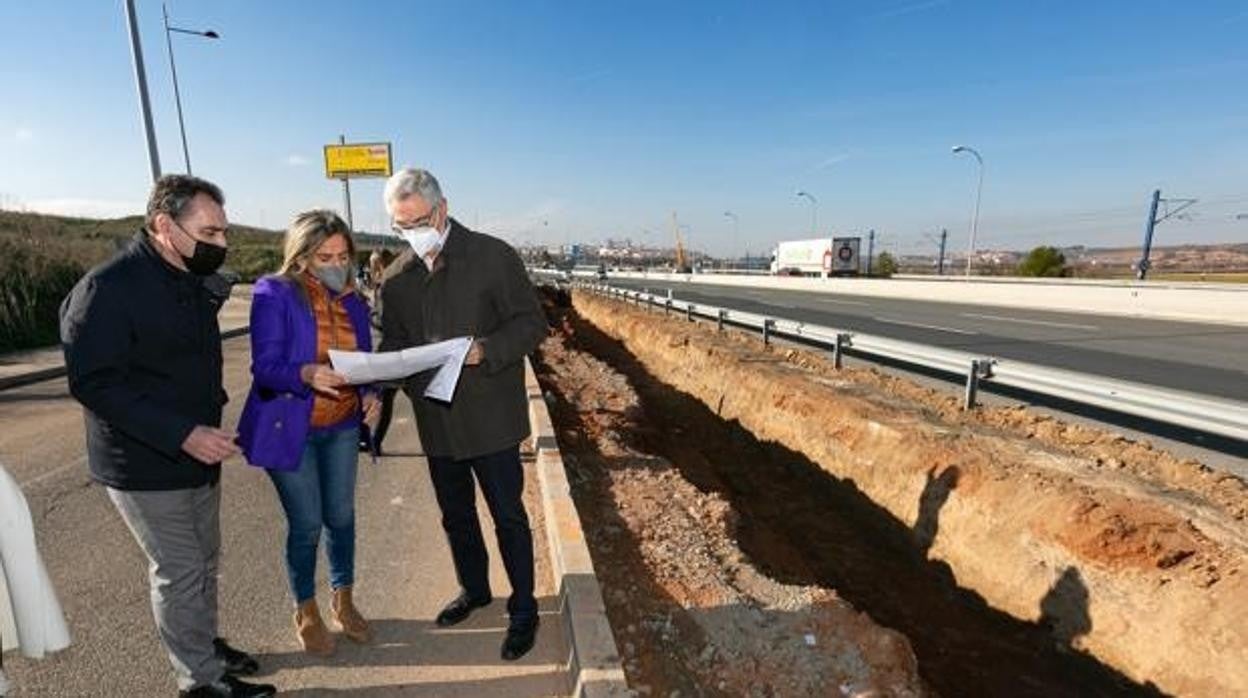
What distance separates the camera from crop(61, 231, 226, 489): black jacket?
7.65 feet

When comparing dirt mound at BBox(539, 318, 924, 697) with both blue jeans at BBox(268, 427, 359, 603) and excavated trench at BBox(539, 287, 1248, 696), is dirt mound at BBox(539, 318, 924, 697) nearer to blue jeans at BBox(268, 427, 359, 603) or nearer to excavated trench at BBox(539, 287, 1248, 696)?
excavated trench at BBox(539, 287, 1248, 696)

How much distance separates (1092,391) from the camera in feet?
20.4

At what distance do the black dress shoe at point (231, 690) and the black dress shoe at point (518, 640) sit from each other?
104 centimetres

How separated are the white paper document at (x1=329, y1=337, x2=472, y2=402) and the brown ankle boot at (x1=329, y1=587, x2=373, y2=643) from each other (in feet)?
4.04

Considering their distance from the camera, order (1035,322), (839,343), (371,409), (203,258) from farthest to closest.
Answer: (1035,322)
(839,343)
(371,409)
(203,258)

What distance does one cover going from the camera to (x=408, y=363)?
292 cm

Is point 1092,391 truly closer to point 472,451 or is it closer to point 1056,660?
point 1056,660

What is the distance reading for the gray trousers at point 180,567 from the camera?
8.49ft

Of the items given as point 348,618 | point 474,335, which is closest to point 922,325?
point 474,335

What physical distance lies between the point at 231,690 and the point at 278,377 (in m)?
1.36

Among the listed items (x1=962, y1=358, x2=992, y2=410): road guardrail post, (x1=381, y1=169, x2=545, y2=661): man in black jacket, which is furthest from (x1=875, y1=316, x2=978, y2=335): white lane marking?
(x1=381, y1=169, x2=545, y2=661): man in black jacket

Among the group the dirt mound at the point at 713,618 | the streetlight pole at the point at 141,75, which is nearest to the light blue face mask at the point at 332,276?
the dirt mound at the point at 713,618

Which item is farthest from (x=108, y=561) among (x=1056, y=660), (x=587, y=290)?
(x=587, y=290)

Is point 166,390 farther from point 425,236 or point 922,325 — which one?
point 922,325
